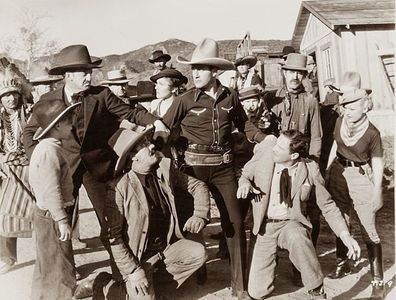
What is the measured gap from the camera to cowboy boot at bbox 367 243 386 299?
3572 mm

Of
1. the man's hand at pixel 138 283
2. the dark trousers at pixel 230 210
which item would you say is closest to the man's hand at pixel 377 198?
the dark trousers at pixel 230 210

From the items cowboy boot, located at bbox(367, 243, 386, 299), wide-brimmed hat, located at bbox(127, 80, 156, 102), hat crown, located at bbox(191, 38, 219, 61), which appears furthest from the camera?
wide-brimmed hat, located at bbox(127, 80, 156, 102)

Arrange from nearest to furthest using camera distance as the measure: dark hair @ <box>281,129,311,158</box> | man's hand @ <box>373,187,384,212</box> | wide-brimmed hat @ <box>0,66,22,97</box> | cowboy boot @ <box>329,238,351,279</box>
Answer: dark hair @ <box>281,129,311,158</box>, man's hand @ <box>373,187,384,212</box>, cowboy boot @ <box>329,238,351,279</box>, wide-brimmed hat @ <box>0,66,22,97</box>

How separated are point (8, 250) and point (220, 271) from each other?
206 centimetres

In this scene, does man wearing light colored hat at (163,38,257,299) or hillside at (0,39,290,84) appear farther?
hillside at (0,39,290,84)

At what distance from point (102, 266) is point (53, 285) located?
5.03ft

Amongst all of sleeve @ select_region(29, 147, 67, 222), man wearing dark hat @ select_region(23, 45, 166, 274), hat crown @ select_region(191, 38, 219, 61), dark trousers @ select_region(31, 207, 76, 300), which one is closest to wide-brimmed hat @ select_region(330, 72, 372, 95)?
hat crown @ select_region(191, 38, 219, 61)

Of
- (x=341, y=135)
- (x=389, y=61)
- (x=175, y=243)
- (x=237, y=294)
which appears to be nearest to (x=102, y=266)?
(x=175, y=243)

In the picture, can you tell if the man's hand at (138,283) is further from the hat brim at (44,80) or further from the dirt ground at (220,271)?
the hat brim at (44,80)

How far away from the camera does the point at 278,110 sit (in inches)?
192

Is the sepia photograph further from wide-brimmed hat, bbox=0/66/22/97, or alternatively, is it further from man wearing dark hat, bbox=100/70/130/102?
man wearing dark hat, bbox=100/70/130/102

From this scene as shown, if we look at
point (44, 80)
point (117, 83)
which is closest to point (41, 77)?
point (44, 80)

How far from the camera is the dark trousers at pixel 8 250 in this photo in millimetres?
4438

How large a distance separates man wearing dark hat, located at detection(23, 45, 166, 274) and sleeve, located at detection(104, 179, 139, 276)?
339mm
